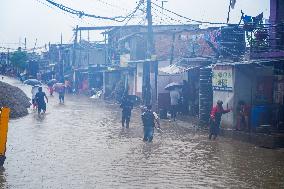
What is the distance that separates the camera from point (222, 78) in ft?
63.5

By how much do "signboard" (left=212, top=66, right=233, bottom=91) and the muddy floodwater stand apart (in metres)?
2.59

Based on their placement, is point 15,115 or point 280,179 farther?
point 15,115

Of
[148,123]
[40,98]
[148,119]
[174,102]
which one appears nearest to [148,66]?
[174,102]

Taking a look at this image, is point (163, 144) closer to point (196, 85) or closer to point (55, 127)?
point (55, 127)

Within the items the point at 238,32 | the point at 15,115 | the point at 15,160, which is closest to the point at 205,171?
the point at 15,160

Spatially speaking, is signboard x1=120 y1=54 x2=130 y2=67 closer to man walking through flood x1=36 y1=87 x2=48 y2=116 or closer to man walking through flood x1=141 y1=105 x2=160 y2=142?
man walking through flood x1=36 y1=87 x2=48 y2=116

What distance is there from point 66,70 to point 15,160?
5554 cm

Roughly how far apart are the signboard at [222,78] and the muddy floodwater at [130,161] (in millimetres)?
2585

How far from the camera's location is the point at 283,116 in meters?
17.8

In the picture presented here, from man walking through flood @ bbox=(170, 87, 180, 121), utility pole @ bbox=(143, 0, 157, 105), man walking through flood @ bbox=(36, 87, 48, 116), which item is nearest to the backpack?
man walking through flood @ bbox=(170, 87, 180, 121)

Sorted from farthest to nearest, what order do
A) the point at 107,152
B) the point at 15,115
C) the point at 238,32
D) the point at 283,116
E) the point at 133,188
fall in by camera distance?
the point at 15,115, the point at 238,32, the point at 283,116, the point at 107,152, the point at 133,188

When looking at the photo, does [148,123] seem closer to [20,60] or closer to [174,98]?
[174,98]

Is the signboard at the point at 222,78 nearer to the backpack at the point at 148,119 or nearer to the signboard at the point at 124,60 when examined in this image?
the backpack at the point at 148,119

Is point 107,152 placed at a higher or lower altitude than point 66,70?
lower
